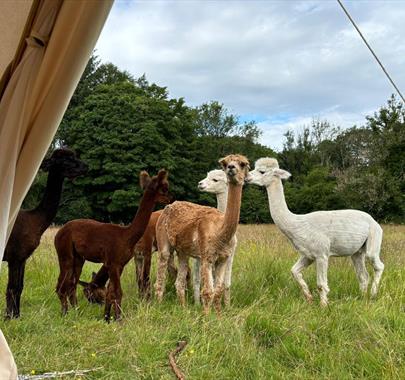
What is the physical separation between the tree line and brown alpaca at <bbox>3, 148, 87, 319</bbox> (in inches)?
907

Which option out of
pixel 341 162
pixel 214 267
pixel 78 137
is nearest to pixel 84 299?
pixel 214 267

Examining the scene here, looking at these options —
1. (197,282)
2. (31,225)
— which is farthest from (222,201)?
(31,225)

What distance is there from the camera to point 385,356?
4.09 m

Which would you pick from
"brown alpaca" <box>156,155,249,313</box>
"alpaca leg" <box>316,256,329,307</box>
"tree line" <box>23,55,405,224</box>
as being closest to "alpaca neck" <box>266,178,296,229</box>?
"alpaca leg" <box>316,256,329,307</box>

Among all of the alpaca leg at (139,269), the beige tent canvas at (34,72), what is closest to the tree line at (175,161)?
the alpaca leg at (139,269)

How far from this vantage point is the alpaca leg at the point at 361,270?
6.75m

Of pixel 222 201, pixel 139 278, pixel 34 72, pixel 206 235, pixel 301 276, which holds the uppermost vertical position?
pixel 34 72

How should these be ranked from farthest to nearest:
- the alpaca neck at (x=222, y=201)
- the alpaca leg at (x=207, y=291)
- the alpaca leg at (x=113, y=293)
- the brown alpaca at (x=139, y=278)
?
the alpaca neck at (x=222, y=201), the brown alpaca at (x=139, y=278), the alpaca leg at (x=207, y=291), the alpaca leg at (x=113, y=293)

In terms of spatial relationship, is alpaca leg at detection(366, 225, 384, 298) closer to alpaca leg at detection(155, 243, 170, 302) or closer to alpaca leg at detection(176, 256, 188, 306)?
alpaca leg at detection(176, 256, 188, 306)

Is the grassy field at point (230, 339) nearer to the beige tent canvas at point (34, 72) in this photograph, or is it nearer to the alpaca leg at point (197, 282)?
the alpaca leg at point (197, 282)

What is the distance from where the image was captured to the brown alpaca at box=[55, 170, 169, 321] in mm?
5453

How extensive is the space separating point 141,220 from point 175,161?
94.6ft

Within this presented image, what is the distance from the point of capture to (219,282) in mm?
5770

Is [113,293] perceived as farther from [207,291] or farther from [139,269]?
[139,269]
